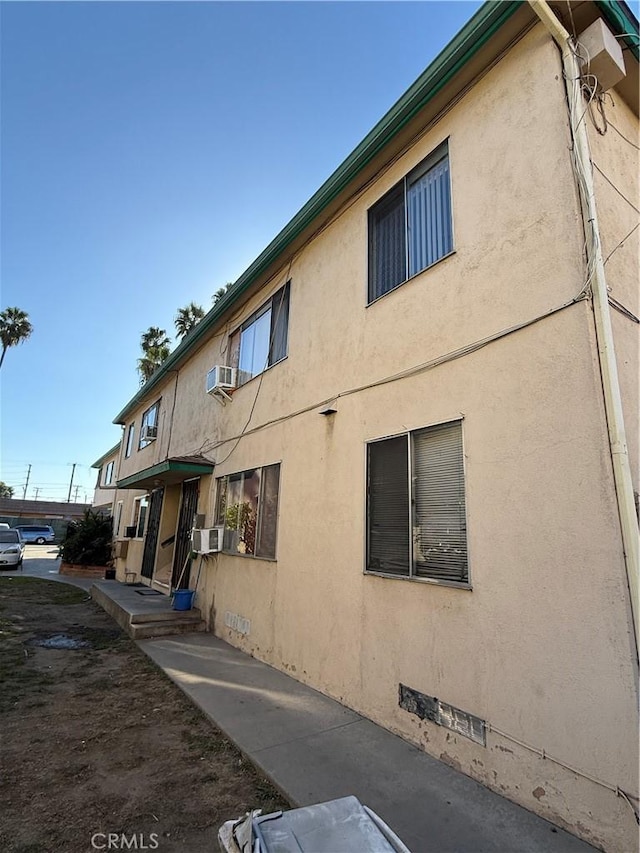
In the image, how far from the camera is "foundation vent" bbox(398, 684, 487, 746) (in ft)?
10.6

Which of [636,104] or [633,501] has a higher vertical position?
[636,104]

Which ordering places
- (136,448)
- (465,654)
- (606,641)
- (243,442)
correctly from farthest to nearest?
(136,448) → (243,442) → (465,654) → (606,641)

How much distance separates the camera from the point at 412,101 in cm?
→ 450

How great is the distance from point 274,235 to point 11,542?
63.1ft

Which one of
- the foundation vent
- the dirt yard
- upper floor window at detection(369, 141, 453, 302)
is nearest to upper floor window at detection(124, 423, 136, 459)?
the dirt yard

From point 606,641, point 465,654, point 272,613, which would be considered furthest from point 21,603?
point 606,641

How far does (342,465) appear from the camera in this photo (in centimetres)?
524

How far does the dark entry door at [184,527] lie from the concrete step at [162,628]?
1.85 metres

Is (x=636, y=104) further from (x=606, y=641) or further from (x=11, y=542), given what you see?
(x=11, y=542)

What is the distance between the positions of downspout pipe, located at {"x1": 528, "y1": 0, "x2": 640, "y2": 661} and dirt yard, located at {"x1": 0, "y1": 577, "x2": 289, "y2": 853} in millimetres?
2978

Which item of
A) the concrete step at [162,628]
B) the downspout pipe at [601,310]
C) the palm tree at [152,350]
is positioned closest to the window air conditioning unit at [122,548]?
the concrete step at [162,628]

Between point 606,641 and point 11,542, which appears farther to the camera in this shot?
point 11,542

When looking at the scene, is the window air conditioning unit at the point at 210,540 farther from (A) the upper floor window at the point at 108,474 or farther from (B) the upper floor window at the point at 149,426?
(A) the upper floor window at the point at 108,474

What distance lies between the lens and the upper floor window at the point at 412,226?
15.0ft
